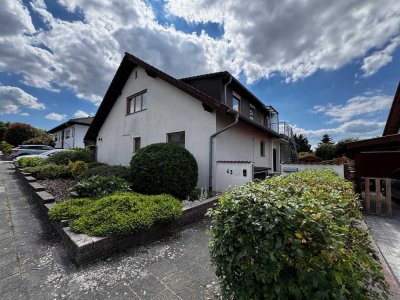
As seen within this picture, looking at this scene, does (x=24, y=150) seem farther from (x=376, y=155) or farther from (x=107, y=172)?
(x=376, y=155)

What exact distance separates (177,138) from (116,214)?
5.86 m

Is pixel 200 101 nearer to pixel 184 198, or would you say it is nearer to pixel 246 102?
Answer: pixel 184 198

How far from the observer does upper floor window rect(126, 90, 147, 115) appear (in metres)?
10.9

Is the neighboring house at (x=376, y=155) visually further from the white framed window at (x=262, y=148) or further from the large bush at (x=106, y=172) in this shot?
the large bush at (x=106, y=172)

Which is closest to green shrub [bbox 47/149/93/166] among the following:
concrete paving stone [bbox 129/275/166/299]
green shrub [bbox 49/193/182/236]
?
green shrub [bbox 49/193/182/236]

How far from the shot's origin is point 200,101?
8047 mm

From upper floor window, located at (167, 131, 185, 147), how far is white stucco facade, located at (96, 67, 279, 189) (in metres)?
0.18

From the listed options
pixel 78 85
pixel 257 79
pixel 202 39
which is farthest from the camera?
pixel 78 85

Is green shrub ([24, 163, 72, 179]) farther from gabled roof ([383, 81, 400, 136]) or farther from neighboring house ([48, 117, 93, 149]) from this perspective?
neighboring house ([48, 117, 93, 149])

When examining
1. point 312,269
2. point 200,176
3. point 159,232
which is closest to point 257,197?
point 312,269

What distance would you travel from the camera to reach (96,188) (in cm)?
516

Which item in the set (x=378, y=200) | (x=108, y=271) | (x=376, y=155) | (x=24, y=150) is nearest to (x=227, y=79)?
(x=376, y=155)

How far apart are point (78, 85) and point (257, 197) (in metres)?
22.2

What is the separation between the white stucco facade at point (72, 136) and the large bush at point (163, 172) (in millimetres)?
21646
